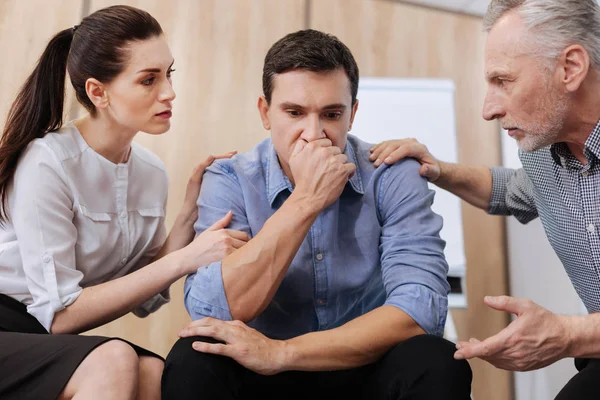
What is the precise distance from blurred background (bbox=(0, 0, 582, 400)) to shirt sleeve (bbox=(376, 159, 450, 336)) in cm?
132

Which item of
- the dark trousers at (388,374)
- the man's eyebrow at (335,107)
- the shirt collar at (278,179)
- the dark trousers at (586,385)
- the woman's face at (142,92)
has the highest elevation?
the woman's face at (142,92)

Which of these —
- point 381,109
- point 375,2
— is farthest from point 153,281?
point 375,2

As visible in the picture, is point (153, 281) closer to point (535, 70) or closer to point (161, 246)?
point (161, 246)

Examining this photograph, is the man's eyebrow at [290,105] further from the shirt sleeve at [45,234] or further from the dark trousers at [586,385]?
the dark trousers at [586,385]

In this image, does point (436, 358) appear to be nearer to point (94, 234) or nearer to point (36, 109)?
point (94, 234)

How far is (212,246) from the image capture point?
1354 millimetres

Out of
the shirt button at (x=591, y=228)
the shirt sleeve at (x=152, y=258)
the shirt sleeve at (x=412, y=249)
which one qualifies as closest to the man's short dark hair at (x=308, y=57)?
the shirt sleeve at (x=412, y=249)

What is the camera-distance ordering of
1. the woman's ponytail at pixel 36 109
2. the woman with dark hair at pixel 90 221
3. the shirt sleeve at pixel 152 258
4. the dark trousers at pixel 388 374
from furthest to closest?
the shirt sleeve at pixel 152 258
the woman's ponytail at pixel 36 109
the woman with dark hair at pixel 90 221
the dark trousers at pixel 388 374

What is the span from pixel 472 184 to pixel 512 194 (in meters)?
0.11

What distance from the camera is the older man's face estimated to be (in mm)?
1374

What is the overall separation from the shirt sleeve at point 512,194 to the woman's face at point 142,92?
92 cm

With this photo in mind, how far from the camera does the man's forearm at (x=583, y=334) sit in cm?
117

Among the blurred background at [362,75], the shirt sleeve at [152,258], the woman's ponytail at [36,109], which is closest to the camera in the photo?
the woman's ponytail at [36,109]

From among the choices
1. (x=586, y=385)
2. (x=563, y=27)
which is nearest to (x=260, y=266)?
(x=586, y=385)
